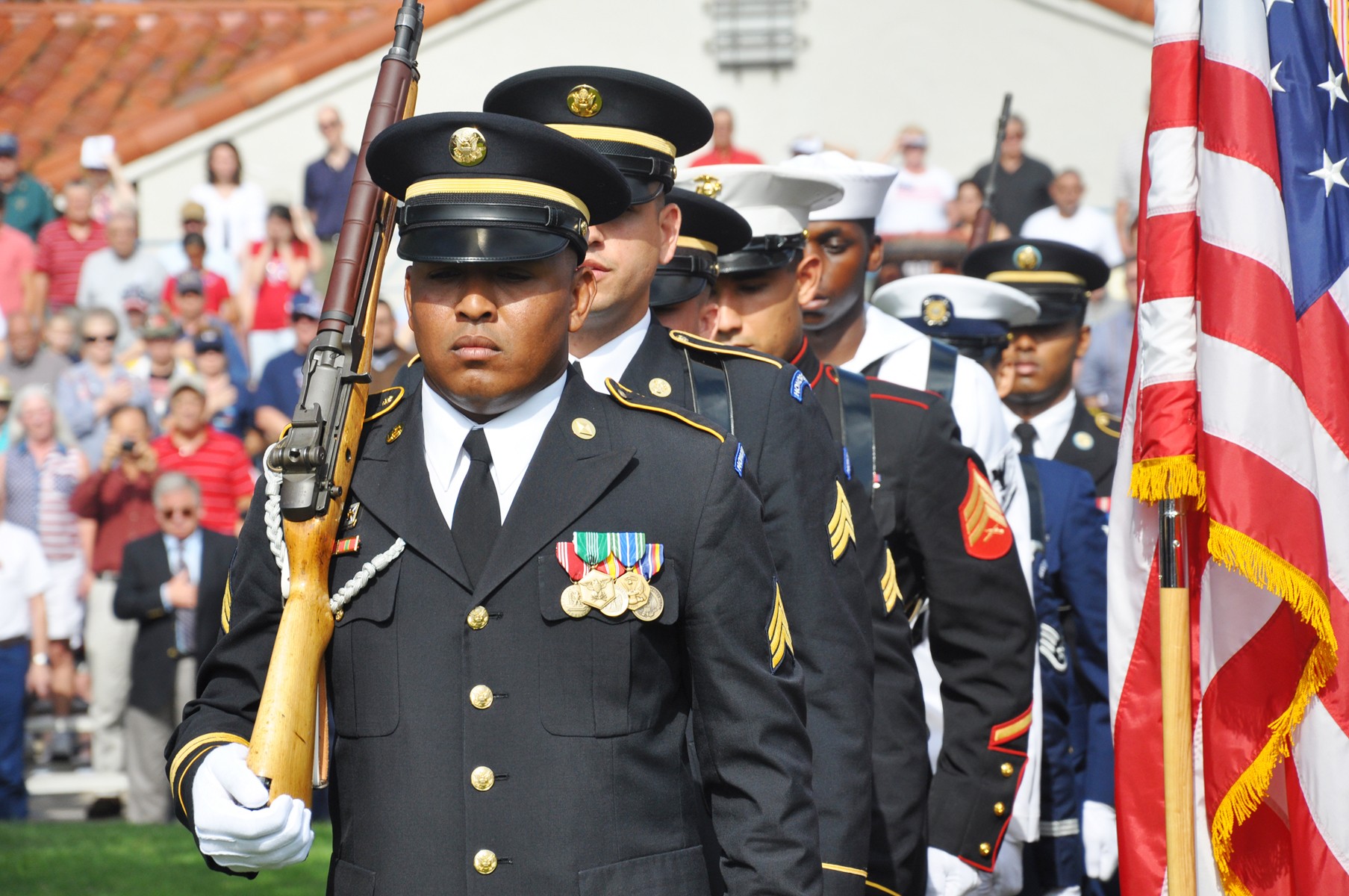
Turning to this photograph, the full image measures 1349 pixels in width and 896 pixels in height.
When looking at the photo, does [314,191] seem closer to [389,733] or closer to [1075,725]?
[1075,725]

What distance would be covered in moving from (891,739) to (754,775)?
1407 millimetres

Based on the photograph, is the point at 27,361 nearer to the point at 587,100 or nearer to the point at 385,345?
the point at 385,345

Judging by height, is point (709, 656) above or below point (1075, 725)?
above

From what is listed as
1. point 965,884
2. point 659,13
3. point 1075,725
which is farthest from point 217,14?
point 965,884

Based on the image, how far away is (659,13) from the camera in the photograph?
1786 cm

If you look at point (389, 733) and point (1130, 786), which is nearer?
point (389, 733)

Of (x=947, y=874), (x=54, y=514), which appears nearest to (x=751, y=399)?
(x=947, y=874)

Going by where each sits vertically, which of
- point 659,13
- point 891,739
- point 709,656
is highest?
point 659,13

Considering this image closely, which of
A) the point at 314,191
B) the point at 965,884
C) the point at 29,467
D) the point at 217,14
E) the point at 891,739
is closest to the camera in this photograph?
the point at 891,739

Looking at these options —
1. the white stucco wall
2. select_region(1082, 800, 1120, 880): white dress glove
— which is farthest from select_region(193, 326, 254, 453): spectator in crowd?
select_region(1082, 800, 1120, 880): white dress glove

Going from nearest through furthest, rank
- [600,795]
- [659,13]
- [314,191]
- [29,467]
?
[600,795], [29,467], [314,191], [659,13]

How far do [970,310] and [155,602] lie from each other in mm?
4864

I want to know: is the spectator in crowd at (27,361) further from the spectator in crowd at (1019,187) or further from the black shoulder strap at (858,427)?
the black shoulder strap at (858,427)

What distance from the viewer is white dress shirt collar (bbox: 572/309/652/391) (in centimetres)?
361
